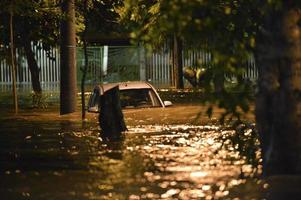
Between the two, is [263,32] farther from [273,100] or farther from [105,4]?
[105,4]

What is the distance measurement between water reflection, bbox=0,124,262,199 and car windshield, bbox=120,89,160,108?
188cm

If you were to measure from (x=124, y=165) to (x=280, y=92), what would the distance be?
3779 mm

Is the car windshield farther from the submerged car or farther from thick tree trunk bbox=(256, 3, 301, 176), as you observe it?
thick tree trunk bbox=(256, 3, 301, 176)

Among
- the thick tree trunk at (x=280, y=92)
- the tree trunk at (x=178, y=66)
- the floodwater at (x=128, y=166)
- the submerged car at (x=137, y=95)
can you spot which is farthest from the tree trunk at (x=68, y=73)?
the tree trunk at (x=178, y=66)

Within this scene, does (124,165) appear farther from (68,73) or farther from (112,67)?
(112,67)

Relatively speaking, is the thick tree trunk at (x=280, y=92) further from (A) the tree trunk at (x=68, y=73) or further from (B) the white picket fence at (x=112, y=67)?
(B) the white picket fence at (x=112, y=67)

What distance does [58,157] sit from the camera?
12008 millimetres

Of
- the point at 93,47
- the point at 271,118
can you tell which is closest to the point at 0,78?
the point at 93,47

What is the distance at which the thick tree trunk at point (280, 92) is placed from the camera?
7.34 meters

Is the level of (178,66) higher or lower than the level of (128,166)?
higher

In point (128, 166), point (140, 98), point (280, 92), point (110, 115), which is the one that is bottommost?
point (128, 166)

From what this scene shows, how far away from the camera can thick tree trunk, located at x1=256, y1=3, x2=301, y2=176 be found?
7340 millimetres

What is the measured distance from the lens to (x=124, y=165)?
35.8 feet

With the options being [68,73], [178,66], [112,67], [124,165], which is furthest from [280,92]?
[112,67]
